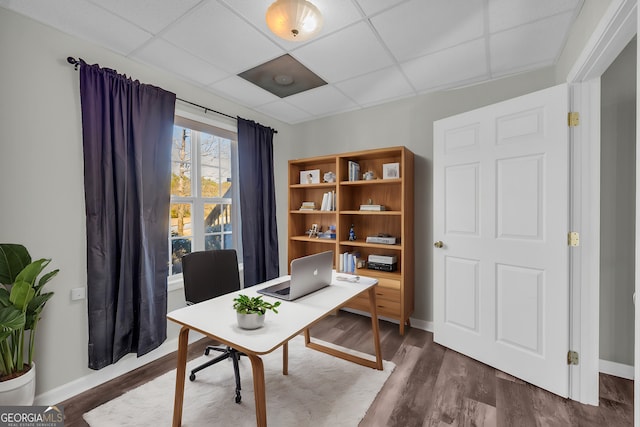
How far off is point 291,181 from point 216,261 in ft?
5.74

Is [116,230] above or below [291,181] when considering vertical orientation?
below

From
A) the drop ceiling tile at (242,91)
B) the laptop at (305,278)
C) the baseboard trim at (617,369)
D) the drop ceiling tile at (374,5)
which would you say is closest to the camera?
the drop ceiling tile at (374,5)

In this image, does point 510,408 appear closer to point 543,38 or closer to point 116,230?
point 543,38

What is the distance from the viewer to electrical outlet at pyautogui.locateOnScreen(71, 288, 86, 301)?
199cm

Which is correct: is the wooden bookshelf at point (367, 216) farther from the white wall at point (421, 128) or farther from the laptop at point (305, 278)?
the laptop at point (305, 278)

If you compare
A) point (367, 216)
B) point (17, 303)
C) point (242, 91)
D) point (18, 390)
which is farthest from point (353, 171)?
point (18, 390)

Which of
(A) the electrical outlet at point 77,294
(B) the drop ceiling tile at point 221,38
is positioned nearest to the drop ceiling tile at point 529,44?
(B) the drop ceiling tile at point 221,38

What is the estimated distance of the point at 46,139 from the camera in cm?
190

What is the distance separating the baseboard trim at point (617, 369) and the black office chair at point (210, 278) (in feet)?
9.09

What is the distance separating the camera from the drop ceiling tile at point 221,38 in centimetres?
180

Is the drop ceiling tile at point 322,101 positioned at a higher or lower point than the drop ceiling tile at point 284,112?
higher

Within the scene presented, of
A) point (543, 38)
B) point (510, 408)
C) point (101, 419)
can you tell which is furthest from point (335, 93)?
point (101, 419)

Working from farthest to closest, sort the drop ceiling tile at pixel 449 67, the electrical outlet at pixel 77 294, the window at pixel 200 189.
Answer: the window at pixel 200 189 → the drop ceiling tile at pixel 449 67 → the electrical outlet at pixel 77 294

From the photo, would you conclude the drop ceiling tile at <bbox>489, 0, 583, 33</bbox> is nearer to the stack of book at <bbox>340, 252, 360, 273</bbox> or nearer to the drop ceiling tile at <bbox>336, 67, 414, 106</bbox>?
the drop ceiling tile at <bbox>336, 67, 414, 106</bbox>
